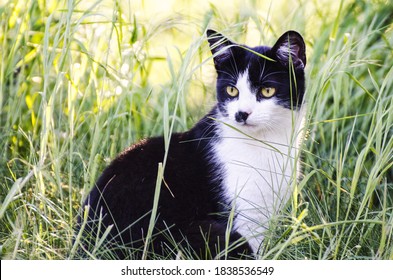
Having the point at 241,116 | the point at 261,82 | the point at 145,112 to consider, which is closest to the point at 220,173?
the point at 241,116

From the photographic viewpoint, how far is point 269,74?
2479mm

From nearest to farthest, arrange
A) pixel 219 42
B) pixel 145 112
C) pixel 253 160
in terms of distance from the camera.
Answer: pixel 219 42, pixel 253 160, pixel 145 112

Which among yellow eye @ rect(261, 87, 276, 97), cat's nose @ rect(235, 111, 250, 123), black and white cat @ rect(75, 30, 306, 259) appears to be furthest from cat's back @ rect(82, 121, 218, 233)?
yellow eye @ rect(261, 87, 276, 97)

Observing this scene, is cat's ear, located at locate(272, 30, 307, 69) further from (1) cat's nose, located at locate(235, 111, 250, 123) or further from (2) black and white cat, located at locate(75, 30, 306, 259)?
(1) cat's nose, located at locate(235, 111, 250, 123)

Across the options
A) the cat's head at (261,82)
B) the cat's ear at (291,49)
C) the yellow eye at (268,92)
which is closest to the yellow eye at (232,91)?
the cat's head at (261,82)

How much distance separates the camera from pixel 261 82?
246cm

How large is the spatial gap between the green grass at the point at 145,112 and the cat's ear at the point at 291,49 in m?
0.11

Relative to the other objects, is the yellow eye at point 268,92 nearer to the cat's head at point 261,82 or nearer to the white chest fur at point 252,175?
the cat's head at point 261,82

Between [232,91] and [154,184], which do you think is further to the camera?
[232,91]

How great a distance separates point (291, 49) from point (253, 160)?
0.45 metres

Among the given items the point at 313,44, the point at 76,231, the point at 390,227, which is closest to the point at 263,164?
the point at 390,227

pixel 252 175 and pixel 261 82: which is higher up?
pixel 261 82

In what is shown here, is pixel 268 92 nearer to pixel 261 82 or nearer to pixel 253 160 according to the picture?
pixel 261 82

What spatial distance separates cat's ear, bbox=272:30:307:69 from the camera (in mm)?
2375
